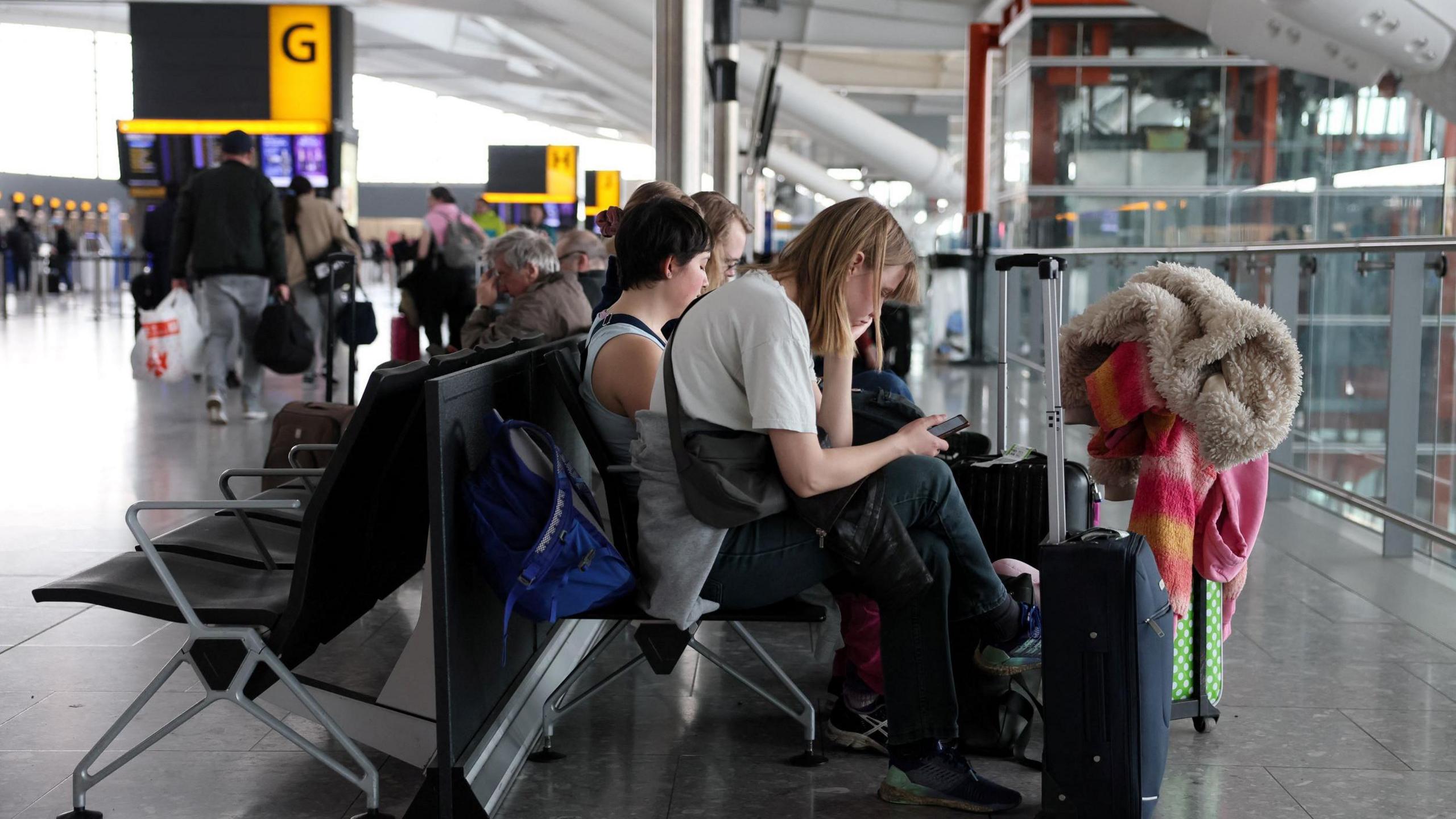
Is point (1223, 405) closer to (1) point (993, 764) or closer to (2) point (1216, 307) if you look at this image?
(2) point (1216, 307)

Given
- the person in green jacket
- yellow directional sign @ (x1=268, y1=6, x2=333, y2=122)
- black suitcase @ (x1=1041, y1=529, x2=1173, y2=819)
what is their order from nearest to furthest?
black suitcase @ (x1=1041, y1=529, x2=1173, y2=819)
yellow directional sign @ (x1=268, y1=6, x2=333, y2=122)
the person in green jacket

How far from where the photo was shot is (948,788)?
2592 mm

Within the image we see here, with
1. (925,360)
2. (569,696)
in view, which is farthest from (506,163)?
(569,696)

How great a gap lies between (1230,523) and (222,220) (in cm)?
671

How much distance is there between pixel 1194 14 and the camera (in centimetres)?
933

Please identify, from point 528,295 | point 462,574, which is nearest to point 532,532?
point 462,574

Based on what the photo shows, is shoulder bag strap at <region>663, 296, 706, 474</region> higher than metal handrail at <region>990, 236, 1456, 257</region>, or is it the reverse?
metal handrail at <region>990, 236, 1456, 257</region>

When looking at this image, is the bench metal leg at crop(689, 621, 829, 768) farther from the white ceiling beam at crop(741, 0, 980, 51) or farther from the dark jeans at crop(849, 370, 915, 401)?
the white ceiling beam at crop(741, 0, 980, 51)

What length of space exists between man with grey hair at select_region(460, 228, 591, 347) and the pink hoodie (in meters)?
2.18

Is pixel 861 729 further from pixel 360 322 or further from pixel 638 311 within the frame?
pixel 360 322

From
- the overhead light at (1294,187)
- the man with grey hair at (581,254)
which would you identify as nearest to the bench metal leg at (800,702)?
the man with grey hair at (581,254)

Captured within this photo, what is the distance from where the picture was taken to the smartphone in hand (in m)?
2.68

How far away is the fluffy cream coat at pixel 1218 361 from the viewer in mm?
2770

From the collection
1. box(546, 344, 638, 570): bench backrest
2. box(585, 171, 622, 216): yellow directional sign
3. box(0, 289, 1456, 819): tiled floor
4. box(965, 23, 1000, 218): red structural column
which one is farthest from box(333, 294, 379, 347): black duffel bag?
box(585, 171, 622, 216): yellow directional sign
